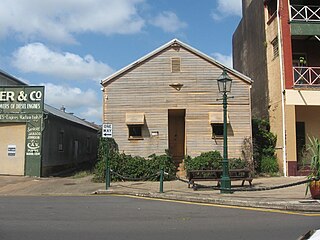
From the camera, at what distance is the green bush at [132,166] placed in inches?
752

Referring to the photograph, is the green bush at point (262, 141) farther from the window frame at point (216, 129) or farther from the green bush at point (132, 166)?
the green bush at point (132, 166)

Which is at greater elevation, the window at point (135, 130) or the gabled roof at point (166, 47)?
the gabled roof at point (166, 47)

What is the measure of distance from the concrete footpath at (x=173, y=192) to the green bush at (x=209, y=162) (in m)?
1.18

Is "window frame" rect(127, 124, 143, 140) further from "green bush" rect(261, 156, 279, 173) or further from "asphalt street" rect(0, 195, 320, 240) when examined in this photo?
"asphalt street" rect(0, 195, 320, 240)

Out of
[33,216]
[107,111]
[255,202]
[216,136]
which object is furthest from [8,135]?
[255,202]

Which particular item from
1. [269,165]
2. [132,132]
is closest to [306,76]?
[269,165]

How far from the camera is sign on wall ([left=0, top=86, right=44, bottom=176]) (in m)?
21.0

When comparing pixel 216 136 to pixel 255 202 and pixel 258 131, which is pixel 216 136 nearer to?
pixel 258 131

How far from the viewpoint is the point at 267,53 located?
2294 cm

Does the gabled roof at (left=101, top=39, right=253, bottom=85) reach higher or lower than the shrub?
higher

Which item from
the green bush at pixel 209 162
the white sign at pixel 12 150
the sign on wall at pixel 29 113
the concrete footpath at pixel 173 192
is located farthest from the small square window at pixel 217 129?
the white sign at pixel 12 150

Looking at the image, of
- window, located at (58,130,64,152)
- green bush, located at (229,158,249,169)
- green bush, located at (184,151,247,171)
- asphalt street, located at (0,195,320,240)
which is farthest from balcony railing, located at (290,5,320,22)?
window, located at (58,130,64,152)

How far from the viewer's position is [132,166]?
19250 mm

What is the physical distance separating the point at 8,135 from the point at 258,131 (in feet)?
43.4
